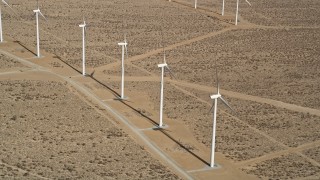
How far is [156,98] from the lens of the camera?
2122 inches

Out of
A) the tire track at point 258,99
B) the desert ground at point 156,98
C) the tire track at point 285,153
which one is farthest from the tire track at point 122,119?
the tire track at point 258,99

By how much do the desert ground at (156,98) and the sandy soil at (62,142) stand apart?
0.27ft

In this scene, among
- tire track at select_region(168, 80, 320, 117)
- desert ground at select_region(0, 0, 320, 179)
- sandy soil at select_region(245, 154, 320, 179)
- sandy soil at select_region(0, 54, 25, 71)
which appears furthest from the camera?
sandy soil at select_region(0, 54, 25, 71)

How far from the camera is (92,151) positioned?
40.5m

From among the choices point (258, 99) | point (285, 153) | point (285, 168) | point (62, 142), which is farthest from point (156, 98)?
point (285, 168)

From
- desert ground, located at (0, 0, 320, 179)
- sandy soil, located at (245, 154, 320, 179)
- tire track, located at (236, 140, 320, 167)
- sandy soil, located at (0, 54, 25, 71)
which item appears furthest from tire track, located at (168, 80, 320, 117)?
sandy soil, located at (0, 54, 25, 71)

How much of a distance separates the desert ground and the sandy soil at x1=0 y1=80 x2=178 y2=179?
81 millimetres

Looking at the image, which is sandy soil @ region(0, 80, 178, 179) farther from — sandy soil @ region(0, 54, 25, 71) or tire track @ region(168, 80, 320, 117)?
tire track @ region(168, 80, 320, 117)

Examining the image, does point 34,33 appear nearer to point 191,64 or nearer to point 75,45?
point 75,45

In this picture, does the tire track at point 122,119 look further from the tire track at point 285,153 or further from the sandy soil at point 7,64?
the tire track at point 285,153

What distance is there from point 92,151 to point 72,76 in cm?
2026

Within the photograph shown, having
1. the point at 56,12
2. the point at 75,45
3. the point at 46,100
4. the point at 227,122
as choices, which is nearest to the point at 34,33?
the point at 75,45

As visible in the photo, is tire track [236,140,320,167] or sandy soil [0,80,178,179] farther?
tire track [236,140,320,167]

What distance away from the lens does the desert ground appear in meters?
38.9
